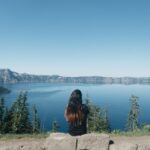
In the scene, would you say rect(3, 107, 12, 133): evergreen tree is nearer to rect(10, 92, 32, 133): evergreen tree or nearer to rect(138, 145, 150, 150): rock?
rect(10, 92, 32, 133): evergreen tree

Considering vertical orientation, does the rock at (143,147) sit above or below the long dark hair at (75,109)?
below

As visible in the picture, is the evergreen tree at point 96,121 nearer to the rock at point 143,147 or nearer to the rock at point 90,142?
the rock at point 143,147

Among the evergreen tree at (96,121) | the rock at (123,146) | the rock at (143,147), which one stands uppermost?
the rock at (123,146)

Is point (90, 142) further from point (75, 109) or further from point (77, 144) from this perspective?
point (75, 109)

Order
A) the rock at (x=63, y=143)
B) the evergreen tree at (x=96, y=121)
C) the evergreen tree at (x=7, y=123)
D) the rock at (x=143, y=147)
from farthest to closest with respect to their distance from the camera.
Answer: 1. the evergreen tree at (x=96, y=121)
2. the evergreen tree at (x=7, y=123)
3. the rock at (x=143, y=147)
4. the rock at (x=63, y=143)

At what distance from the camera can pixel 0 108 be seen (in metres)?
A: 79.2

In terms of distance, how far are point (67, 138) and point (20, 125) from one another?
2329 inches

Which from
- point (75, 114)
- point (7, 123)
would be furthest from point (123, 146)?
point (7, 123)

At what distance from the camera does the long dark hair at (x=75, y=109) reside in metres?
12.3

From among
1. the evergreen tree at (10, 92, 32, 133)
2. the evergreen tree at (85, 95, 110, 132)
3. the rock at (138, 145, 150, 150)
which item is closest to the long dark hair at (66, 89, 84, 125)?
the rock at (138, 145, 150, 150)

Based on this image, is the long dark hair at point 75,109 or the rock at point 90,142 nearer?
the rock at point 90,142

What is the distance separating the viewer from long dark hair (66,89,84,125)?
40.2 feet

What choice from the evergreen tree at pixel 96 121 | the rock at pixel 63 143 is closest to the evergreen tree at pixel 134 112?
the evergreen tree at pixel 96 121

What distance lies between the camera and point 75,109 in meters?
12.3
